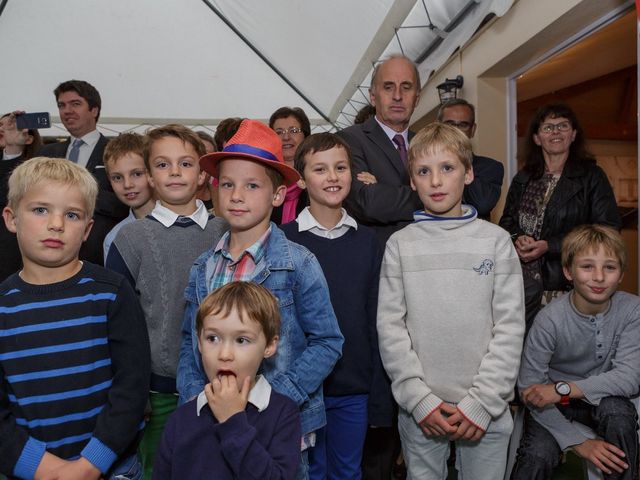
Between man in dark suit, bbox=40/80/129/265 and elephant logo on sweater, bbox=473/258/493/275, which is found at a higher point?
man in dark suit, bbox=40/80/129/265

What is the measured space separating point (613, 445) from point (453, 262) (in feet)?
3.03

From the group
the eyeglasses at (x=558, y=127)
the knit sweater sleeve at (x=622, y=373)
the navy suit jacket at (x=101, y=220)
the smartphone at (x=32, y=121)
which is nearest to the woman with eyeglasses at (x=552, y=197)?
the eyeglasses at (x=558, y=127)

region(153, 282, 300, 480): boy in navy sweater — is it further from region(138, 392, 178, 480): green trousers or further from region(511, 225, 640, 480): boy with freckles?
region(511, 225, 640, 480): boy with freckles

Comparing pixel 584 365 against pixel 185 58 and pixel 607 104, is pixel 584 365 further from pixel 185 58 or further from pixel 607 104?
pixel 185 58

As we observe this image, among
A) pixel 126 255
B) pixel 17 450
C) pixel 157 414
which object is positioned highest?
pixel 126 255

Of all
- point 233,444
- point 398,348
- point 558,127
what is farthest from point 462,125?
point 233,444

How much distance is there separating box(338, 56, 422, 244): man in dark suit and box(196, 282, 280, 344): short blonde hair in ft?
2.78


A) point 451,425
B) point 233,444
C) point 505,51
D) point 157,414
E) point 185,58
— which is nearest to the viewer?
point 233,444

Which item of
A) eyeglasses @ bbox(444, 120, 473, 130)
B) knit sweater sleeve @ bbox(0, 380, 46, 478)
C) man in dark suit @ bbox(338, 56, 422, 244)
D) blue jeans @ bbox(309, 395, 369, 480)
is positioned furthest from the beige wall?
knit sweater sleeve @ bbox(0, 380, 46, 478)

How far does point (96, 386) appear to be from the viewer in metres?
1.53

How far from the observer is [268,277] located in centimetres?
162

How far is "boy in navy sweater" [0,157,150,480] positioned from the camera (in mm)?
1442

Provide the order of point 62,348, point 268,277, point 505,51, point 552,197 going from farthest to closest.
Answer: point 505,51, point 552,197, point 268,277, point 62,348

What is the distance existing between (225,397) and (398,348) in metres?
0.75
